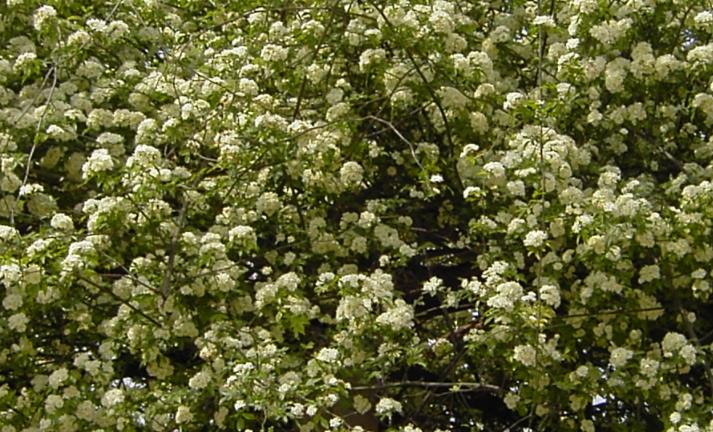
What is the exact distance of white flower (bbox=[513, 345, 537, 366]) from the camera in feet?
12.1

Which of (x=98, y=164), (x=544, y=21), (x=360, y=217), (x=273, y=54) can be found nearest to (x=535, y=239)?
(x=360, y=217)

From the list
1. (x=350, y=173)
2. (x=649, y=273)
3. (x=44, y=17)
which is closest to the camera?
(x=649, y=273)

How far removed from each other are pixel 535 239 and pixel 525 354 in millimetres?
343

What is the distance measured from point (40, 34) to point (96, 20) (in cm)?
20

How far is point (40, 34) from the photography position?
4.52 meters

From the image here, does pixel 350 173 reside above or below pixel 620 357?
above

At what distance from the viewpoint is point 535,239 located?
381 cm

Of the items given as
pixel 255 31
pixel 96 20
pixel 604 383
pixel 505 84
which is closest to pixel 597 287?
pixel 604 383

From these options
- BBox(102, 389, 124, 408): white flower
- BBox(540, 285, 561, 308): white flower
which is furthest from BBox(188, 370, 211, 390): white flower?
BBox(540, 285, 561, 308): white flower

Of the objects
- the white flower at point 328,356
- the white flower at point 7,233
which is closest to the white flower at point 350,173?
the white flower at point 328,356

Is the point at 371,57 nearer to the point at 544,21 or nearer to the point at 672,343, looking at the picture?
the point at 544,21

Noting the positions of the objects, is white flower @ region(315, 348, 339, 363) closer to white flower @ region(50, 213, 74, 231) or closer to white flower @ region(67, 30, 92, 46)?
white flower @ region(50, 213, 74, 231)

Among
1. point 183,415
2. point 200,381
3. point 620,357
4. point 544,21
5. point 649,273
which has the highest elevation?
point 544,21

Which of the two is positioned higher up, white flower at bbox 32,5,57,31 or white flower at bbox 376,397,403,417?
white flower at bbox 32,5,57,31
